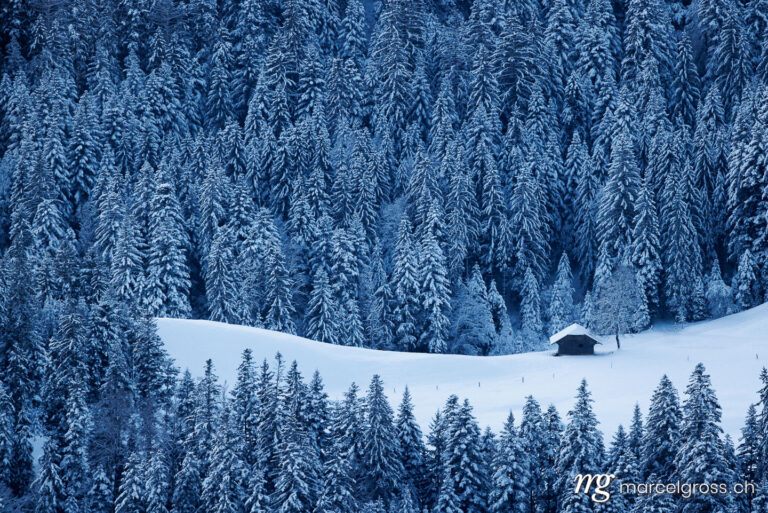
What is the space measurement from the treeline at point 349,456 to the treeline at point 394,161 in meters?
17.5

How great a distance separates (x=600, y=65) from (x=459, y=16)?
20.1m

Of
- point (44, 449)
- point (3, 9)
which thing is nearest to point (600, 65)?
point (3, 9)

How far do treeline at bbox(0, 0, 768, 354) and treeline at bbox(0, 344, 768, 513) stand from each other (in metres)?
17.5

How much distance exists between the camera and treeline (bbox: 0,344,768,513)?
196 feet

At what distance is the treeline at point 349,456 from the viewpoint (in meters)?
59.7

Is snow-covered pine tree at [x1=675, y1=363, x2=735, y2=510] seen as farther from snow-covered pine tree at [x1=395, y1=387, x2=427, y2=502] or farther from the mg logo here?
snow-covered pine tree at [x1=395, y1=387, x2=427, y2=502]

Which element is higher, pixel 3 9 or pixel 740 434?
pixel 3 9

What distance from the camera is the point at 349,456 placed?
62.1 m

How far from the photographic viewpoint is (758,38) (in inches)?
4751

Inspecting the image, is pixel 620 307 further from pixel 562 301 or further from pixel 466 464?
pixel 466 464

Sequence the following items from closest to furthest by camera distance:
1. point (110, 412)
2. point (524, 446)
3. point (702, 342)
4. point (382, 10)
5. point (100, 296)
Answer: point (524, 446), point (110, 412), point (100, 296), point (702, 342), point (382, 10)

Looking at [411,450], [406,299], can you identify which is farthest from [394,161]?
[411,450]

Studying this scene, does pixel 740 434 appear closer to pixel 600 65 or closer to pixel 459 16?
pixel 600 65

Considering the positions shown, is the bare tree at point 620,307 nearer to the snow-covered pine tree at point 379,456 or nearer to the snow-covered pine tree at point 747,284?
the snow-covered pine tree at point 747,284
